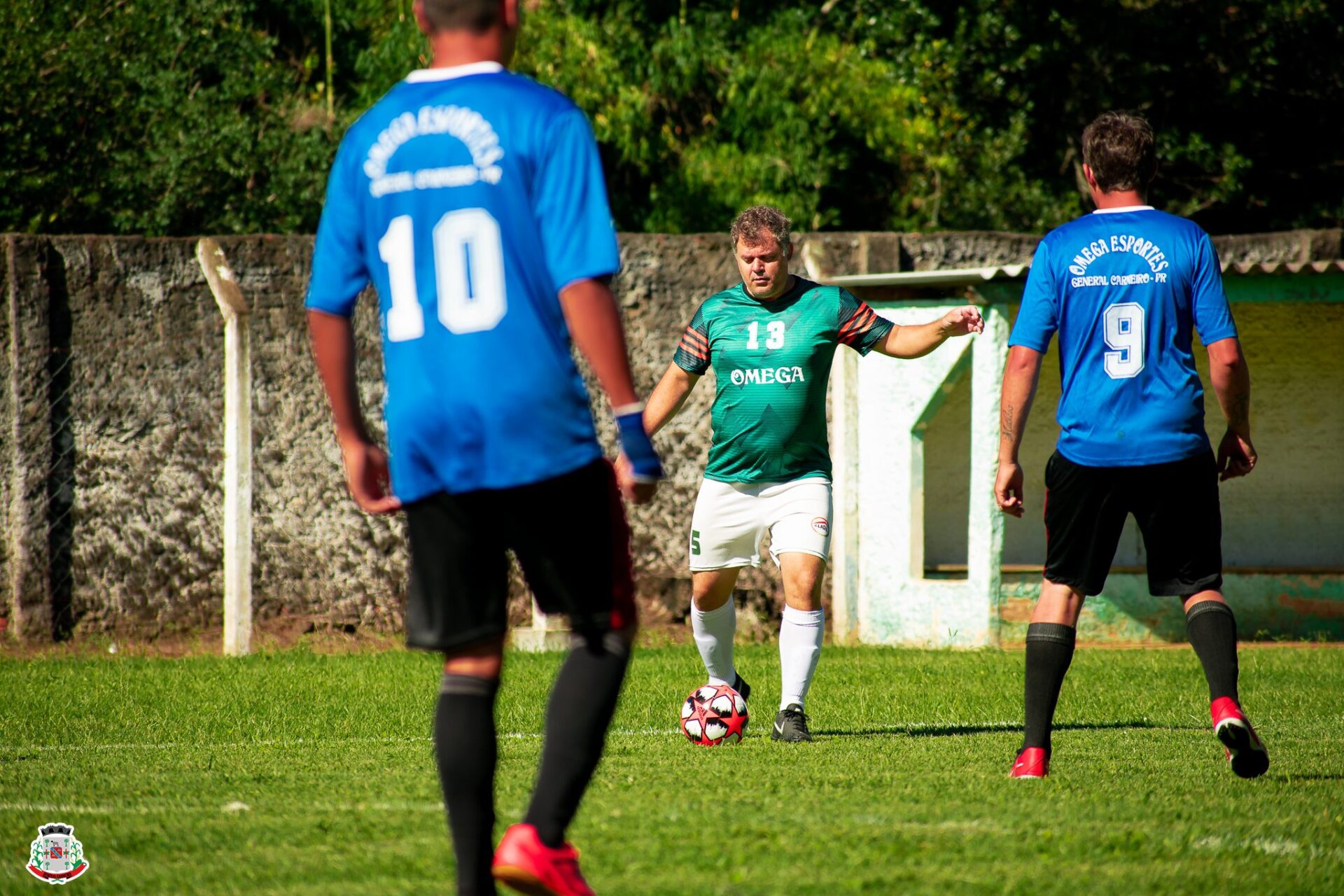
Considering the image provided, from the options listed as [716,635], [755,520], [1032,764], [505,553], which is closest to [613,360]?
[505,553]

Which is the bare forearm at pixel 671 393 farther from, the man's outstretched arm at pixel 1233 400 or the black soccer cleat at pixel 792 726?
the man's outstretched arm at pixel 1233 400

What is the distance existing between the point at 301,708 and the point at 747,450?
9.32ft

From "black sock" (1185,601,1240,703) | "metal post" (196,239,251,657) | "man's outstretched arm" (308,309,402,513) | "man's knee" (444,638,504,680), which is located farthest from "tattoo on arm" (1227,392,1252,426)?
"metal post" (196,239,251,657)

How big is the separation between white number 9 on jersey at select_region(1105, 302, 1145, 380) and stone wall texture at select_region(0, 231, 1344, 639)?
21.5 ft

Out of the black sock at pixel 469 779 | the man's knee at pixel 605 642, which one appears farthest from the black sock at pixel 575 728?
the black sock at pixel 469 779

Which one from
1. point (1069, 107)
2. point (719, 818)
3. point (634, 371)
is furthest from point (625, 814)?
point (1069, 107)

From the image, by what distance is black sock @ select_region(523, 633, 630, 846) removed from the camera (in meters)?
3.44

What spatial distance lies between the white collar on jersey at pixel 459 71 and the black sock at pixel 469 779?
4.47 ft

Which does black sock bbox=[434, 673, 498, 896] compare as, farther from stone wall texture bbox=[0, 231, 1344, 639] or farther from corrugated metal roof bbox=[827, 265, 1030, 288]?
stone wall texture bbox=[0, 231, 1344, 639]

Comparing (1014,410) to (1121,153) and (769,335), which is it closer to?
(1121,153)

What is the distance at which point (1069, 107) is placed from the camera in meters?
19.9

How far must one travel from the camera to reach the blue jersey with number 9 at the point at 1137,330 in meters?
5.25

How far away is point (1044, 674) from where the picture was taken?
5.36 metres

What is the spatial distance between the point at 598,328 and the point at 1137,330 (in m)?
2.58
